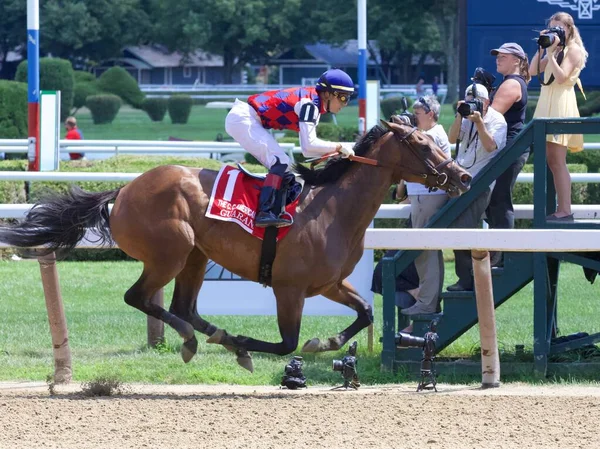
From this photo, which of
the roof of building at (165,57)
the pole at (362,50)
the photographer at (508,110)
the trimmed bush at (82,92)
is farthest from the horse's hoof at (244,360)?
the roof of building at (165,57)

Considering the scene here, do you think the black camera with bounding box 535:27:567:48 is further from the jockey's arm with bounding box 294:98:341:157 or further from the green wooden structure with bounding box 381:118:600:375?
the jockey's arm with bounding box 294:98:341:157

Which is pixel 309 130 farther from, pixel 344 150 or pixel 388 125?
pixel 388 125

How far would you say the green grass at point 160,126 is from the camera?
112 ft

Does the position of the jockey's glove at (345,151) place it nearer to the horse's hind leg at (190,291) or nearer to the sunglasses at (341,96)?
the sunglasses at (341,96)

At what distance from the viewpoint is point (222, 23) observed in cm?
5609

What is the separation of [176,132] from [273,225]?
31.3 metres

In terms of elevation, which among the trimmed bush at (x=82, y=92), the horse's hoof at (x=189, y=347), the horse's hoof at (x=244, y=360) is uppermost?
the trimmed bush at (x=82, y=92)

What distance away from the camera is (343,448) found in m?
4.46

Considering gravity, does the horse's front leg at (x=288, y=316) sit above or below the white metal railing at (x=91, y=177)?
below

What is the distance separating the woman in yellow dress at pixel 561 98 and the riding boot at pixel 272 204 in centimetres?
184

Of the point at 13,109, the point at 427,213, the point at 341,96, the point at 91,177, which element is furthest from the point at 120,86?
the point at 341,96

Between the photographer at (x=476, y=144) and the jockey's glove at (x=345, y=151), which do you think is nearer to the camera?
the jockey's glove at (x=345, y=151)

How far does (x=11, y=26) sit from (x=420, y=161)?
5139 cm

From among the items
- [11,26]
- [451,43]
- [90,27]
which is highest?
[11,26]
